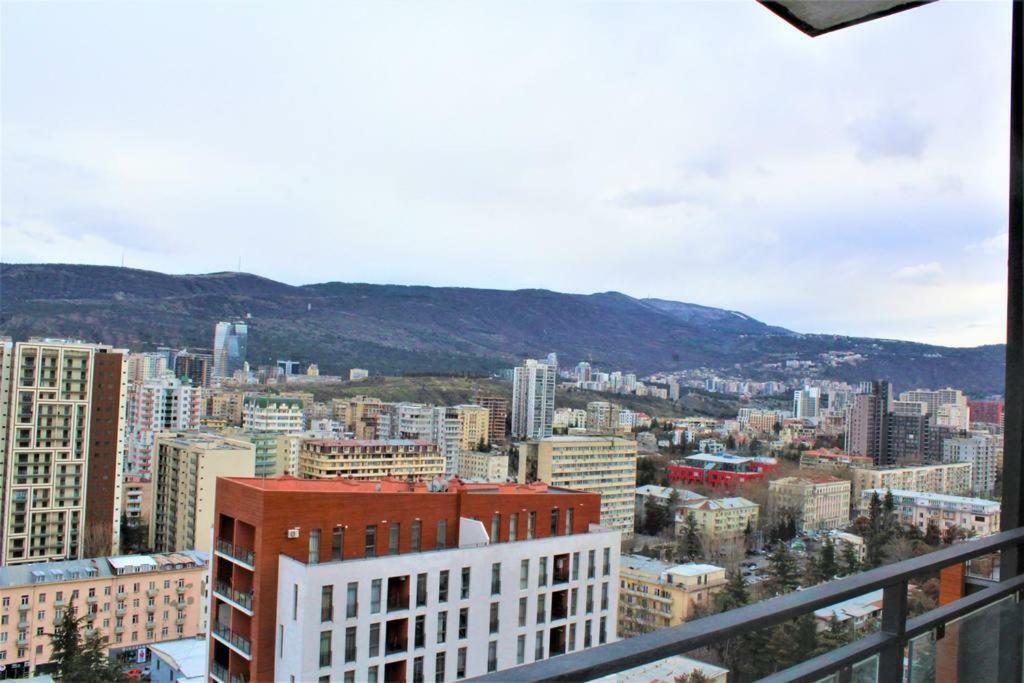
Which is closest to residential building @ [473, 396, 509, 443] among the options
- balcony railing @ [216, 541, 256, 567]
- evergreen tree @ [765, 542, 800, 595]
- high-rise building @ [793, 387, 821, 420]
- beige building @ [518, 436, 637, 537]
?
beige building @ [518, 436, 637, 537]

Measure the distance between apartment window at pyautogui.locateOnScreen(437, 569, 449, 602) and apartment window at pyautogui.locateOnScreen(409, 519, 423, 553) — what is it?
1.13 feet

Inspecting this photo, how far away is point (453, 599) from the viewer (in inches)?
275

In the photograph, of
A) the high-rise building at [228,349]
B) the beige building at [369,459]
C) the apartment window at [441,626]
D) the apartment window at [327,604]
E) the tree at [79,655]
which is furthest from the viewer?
the high-rise building at [228,349]

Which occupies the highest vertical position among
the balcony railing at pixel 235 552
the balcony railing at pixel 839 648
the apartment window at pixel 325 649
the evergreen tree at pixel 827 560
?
the balcony railing at pixel 839 648

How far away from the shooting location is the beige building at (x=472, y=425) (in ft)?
24.5

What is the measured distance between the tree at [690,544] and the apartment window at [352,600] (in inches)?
120

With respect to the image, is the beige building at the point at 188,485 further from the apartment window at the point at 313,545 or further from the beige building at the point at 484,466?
the beige building at the point at 484,466

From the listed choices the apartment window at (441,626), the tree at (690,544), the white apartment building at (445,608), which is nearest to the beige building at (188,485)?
the white apartment building at (445,608)

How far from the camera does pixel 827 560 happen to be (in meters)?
5.54

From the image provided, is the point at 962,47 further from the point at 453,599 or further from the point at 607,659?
the point at 453,599

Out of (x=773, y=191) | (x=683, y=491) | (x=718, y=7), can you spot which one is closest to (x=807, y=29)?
(x=718, y=7)

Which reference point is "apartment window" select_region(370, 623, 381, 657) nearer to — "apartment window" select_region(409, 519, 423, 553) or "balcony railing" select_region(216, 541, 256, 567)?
"apartment window" select_region(409, 519, 423, 553)

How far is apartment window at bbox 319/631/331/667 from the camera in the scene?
245 inches

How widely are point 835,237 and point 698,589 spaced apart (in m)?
6.71
